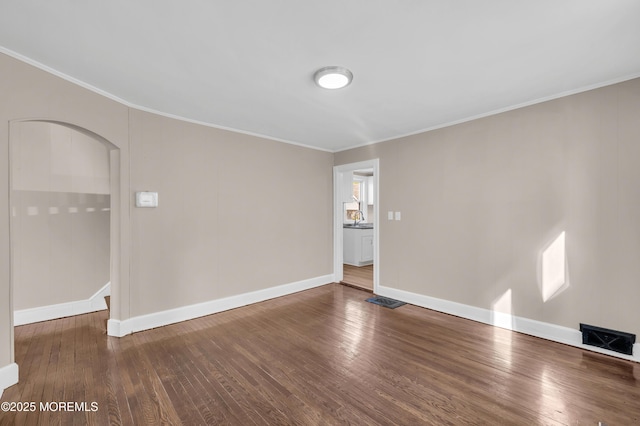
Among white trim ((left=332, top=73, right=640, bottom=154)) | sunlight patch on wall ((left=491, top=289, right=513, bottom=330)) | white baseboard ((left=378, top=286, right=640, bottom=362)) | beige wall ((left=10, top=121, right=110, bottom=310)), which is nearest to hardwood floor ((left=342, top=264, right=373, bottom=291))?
white baseboard ((left=378, top=286, right=640, bottom=362))

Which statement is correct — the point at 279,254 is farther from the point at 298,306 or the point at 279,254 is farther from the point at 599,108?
the point at 599,108

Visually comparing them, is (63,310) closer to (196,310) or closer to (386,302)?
(196,310)

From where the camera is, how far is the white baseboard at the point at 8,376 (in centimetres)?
204

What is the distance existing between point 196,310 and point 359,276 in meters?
3.29

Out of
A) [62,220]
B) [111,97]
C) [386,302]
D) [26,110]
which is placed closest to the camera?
[26,110]

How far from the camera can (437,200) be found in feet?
12.7

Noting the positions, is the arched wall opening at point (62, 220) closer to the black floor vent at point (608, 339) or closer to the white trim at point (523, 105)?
the white trim at point (523, 105)

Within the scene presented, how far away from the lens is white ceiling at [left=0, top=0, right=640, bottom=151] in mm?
1641

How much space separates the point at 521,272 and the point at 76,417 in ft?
13.9

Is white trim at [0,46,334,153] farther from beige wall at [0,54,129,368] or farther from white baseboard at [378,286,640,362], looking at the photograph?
white baseboard at [378,286,640,362]

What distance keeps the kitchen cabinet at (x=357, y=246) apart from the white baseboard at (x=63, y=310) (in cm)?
485

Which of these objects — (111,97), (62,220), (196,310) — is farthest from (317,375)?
(62,220)

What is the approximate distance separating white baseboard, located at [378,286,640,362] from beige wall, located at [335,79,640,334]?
7 centimetres

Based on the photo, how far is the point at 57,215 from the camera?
3.57 meters
